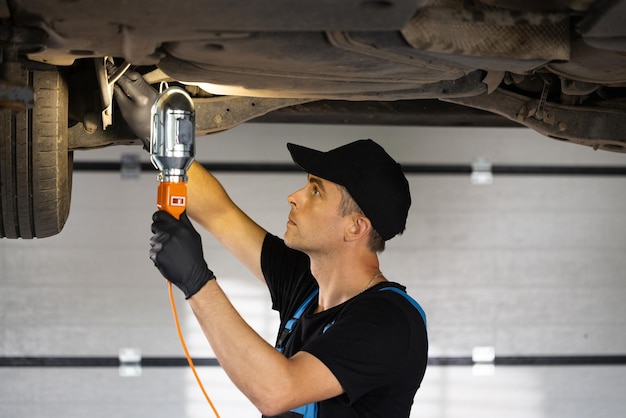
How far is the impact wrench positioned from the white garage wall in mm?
3112

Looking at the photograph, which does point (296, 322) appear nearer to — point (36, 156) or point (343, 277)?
point (343, 277)

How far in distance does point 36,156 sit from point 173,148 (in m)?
0.75

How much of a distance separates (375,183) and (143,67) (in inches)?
38.9

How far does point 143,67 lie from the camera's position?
292 centimetres

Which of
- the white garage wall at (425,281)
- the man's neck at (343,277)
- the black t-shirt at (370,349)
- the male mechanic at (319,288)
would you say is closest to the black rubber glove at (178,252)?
the male mechanic at (319,288)

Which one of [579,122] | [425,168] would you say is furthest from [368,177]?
[425,168]

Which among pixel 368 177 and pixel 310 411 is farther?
pixel 368 177

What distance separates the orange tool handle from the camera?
1.97m

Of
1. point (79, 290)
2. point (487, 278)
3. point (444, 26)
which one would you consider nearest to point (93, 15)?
point (444, 26)

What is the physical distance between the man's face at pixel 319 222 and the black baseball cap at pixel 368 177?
0.05 m

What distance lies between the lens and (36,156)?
2527 mm

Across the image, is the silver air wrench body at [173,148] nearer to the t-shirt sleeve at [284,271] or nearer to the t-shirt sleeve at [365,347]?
the t-shirt sleeve at [365,347]

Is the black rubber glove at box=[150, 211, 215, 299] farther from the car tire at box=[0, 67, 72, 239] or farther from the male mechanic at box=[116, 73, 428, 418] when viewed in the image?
the car tire at box=[0, 67, 72, 239]

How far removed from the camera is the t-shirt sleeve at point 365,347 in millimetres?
2064
